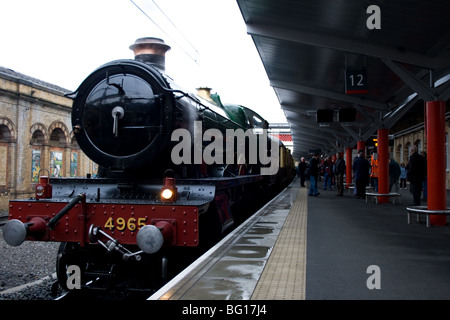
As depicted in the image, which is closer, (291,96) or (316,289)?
(316,289)

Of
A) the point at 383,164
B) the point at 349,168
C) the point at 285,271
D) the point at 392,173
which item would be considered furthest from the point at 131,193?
the point at 349,168

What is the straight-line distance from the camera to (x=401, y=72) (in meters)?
8.66

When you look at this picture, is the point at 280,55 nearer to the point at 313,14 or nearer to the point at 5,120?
the point at 313,14

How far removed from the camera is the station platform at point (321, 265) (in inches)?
143

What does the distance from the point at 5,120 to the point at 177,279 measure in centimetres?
1600

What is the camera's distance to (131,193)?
525 centimetres

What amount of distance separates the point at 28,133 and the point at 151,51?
14600 mm

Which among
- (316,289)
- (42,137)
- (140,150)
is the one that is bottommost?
(316,289)

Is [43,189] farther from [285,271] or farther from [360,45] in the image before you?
[360,45]

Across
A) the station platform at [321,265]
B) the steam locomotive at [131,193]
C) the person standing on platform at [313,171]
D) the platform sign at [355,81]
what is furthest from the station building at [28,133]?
the station platform at [321,265]

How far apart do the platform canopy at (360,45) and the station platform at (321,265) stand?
3501mm

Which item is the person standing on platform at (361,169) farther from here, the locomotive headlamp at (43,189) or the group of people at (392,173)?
the locomotive headlamp at (43,189)

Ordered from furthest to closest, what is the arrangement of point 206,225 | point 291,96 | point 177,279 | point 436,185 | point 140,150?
point 291,96, point 436,185, point 206,225, point 140,150, point 177,279
